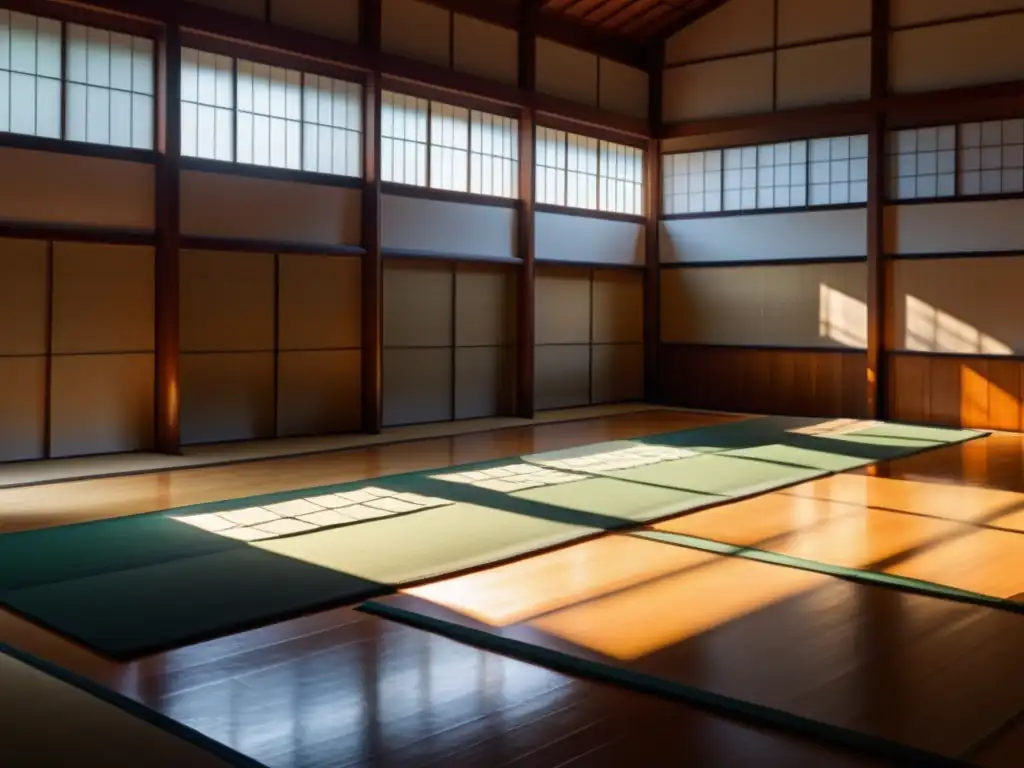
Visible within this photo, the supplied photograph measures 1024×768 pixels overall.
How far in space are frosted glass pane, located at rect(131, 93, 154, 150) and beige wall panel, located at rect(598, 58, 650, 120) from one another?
6619 millimetres

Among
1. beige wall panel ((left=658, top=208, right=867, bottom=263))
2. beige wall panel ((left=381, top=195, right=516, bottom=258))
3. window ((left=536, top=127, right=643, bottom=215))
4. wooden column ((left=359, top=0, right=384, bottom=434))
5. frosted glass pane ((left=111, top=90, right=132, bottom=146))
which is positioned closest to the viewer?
frosted glass pane ((left=111, top=90, right=132, bottom=146))

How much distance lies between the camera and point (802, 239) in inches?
555

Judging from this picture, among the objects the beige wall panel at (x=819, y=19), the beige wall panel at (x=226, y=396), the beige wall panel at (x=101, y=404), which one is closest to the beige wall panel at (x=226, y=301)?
the beige wall panel at (x=226, y=396)

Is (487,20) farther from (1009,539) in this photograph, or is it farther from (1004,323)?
(1009,539)

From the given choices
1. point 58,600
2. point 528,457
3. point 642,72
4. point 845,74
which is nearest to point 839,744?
point 58,600

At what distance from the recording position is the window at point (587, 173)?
14.0 metres

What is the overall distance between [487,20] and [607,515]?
7.71 meters

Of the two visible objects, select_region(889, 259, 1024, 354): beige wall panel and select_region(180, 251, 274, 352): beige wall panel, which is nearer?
select_region(180, 251, 274, 352): beige wall panel

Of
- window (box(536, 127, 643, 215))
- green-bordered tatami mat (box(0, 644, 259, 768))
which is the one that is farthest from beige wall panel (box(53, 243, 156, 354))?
green-bordered tatami mat (box(0, 644, 259, 768))

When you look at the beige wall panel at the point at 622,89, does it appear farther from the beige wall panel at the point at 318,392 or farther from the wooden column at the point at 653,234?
the beige wall panel at the point at 318,392

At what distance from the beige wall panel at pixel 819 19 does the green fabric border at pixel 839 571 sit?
30.4ft

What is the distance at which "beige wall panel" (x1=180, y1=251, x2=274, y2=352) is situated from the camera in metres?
10.3

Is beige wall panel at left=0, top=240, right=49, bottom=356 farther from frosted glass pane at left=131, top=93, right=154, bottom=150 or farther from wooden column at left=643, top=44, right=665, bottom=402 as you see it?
wooden column at left=643, top=44, right=665, bottom=402

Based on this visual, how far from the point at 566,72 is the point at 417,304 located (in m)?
3.89
